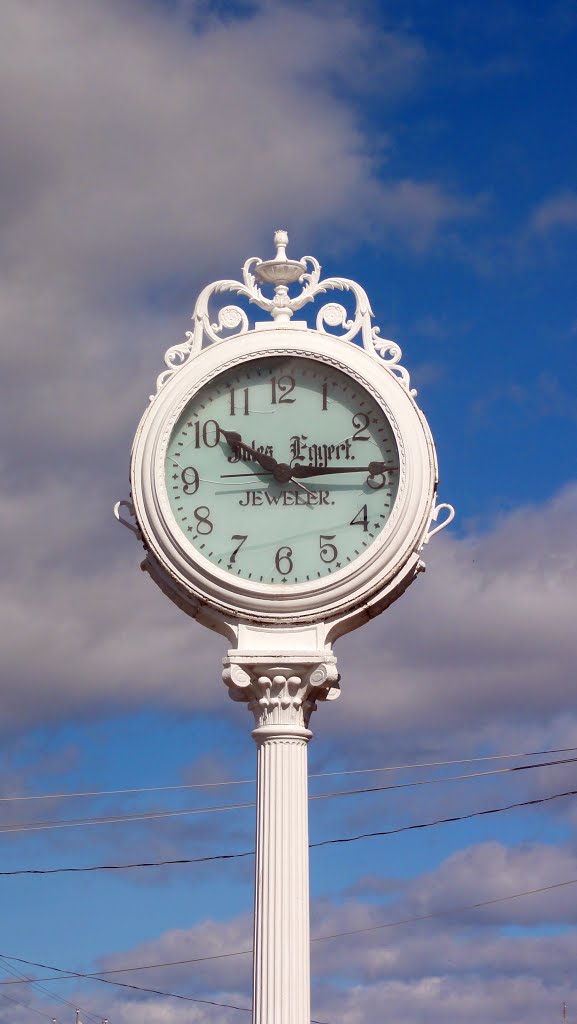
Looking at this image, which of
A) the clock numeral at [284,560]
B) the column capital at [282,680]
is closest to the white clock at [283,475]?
the clock numeral at [284,560]

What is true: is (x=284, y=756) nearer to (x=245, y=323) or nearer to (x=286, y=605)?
(x=286, y=605)

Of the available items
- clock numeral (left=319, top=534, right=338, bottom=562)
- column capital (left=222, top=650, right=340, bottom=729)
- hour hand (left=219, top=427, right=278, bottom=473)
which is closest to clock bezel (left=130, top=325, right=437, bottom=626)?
clock numeral (left=319, top=534, right=338, bottom=562)

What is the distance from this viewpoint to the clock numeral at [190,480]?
14.5 m

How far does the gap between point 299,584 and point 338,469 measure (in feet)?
3.12

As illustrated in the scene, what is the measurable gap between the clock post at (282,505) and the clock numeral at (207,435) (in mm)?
11

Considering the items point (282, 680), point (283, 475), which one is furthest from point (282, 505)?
point (282, 680)

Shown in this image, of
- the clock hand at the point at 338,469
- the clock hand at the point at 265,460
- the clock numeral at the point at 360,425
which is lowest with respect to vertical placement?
the clock hand at the point at 338,469

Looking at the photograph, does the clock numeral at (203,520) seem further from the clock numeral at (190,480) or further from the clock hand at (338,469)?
the clock hand at (338,469)

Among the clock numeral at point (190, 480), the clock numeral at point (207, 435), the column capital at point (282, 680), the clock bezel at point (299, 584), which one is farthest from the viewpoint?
the clock numeral at point (207, 435)

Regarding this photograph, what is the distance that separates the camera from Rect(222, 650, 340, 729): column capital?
14.0 meters

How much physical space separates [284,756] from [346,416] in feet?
8.71

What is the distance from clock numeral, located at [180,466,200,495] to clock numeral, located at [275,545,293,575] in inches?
32.4

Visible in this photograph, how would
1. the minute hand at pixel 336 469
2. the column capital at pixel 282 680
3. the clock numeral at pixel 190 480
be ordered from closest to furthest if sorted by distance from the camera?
the column capital at pixel 282 680 → the minute hand at pixel 336 469 → the clock numeral at pixel 190 480

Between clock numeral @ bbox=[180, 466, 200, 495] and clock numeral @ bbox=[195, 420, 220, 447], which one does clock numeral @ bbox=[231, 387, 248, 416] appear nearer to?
clock numeral @ bbox=[195, 420, 220, 447]
